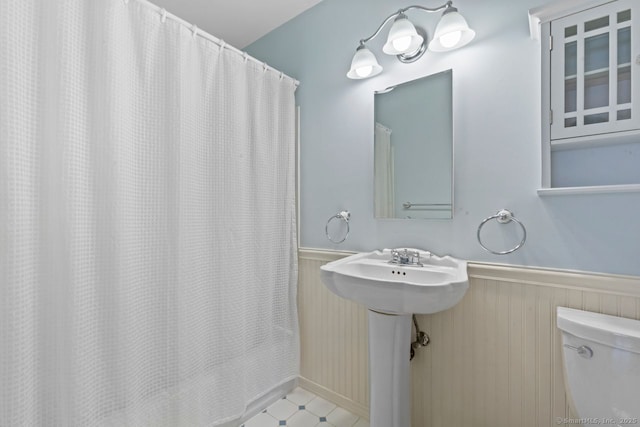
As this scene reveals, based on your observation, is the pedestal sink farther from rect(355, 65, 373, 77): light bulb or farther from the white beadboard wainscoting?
rect(355, 65, 373, 77): light bulb

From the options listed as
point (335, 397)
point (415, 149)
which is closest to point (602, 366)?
point (415, 149)

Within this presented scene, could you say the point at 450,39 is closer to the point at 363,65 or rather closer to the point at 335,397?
the point at 363,65

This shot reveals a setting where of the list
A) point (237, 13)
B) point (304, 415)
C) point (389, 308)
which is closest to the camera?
point (389, 308)

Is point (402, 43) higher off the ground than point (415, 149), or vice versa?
point (402, 43)

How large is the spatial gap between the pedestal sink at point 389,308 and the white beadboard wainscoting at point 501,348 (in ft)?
0.54

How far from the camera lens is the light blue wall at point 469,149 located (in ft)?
3.24

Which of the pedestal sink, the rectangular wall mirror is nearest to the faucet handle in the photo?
the pedestal sink

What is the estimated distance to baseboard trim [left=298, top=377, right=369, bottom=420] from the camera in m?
1.49

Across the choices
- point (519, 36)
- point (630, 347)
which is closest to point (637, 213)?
point (630, 347)

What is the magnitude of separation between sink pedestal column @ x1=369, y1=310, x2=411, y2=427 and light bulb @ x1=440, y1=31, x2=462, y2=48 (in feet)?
3.69

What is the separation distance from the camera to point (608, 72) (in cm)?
95

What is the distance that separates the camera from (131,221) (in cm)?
106

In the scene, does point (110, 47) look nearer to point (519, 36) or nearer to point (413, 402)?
point (519, 36)

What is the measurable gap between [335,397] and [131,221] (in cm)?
136
